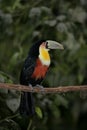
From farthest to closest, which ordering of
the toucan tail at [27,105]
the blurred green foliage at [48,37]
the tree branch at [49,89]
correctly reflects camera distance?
1. the blurred green foliage at [48,37]
2. the toucan tail at [27,105]
3. the tree branch at [49,89]

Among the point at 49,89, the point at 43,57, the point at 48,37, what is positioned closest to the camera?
the point at 49,89

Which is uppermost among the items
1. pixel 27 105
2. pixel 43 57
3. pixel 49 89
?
pixel 43 57

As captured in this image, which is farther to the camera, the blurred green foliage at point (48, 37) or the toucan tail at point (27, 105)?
the blurred green foliage at point (48, 37)

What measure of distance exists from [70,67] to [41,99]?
2.74 feet

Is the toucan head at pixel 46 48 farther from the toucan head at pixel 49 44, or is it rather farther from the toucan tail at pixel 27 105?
the toucan tail at pixel 27 105

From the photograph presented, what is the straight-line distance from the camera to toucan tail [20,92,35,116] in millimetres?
3057

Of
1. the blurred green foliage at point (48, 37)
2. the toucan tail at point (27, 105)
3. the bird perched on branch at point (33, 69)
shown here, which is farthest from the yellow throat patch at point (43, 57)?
the blurred green foliage at point (48, 37)

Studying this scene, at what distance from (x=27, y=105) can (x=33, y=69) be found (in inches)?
8.3

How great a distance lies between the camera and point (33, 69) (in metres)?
3.10

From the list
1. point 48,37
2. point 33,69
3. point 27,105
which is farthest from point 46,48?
point 48,37

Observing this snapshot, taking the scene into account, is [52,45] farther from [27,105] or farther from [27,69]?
[27,105]

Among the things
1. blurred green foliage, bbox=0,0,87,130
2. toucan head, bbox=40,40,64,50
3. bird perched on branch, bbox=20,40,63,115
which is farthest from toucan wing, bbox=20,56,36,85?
blurred green foliage, bbox=0,0,87,130

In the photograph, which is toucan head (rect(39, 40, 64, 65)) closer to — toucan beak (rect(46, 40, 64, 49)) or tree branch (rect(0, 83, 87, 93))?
toucan beak (rect(46, 40, 64, 49))

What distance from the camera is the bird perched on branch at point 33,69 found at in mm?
3068
